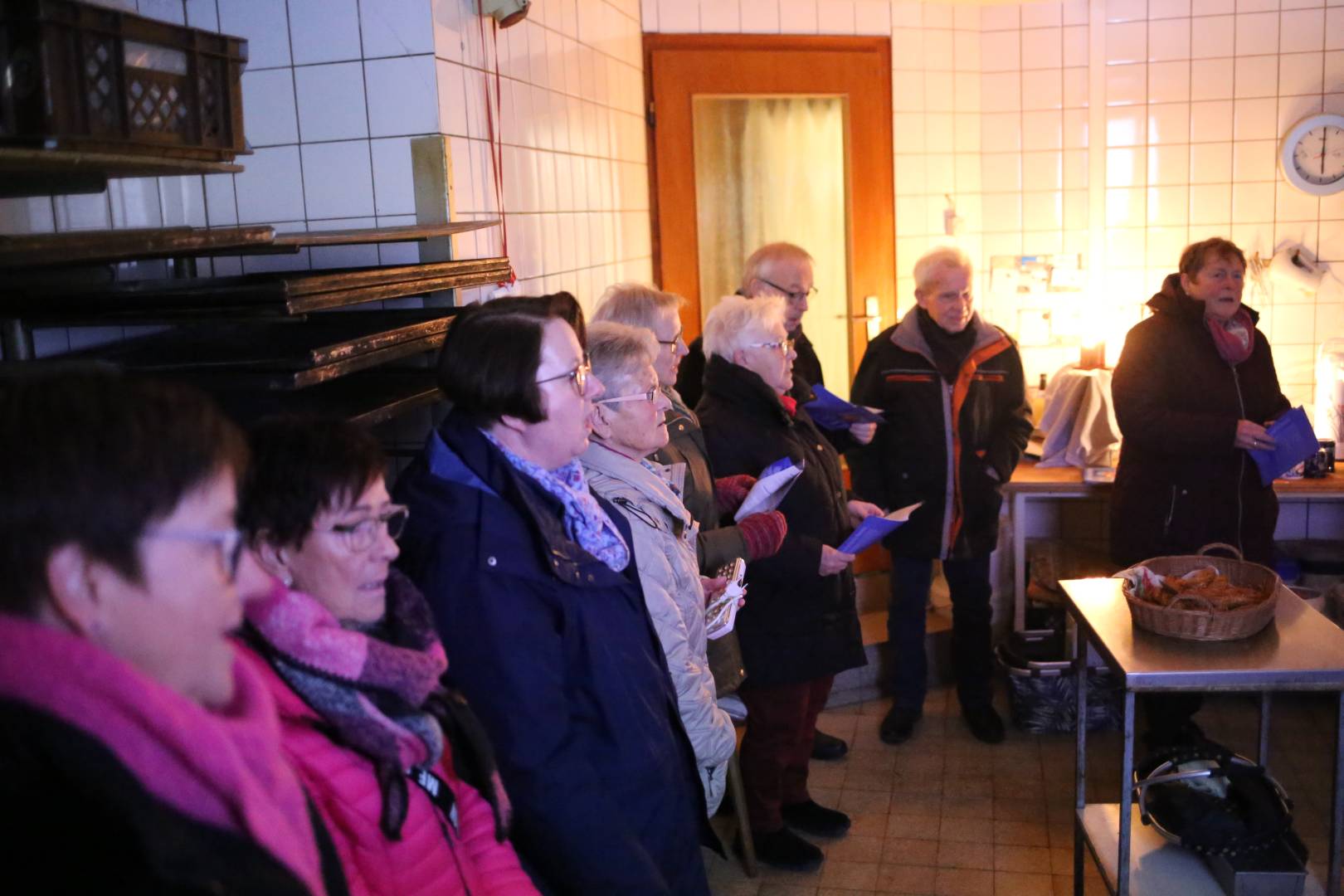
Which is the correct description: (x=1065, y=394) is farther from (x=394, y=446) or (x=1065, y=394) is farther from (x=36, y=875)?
(x=36, y=875)

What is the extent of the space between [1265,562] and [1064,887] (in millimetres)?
1236

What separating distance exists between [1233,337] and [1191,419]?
0.28 m

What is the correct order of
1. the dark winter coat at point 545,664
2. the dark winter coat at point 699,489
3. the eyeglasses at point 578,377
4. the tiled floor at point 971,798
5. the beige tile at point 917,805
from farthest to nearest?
the beige tile at point 917,805 < the tiled floor at point 971,798 < the dark winter coat at point 699,489 < the eyeglasses at point 578,377 < the dark winter coat at point 545,664

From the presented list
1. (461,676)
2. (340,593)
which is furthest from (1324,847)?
(340,593)

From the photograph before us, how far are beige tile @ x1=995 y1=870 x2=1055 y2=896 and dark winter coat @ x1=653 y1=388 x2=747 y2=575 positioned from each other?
1.06m

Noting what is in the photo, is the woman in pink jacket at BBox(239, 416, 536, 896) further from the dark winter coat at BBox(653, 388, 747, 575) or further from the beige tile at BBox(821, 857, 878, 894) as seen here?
the beige tile at BBox(821, 857, 878, 894)

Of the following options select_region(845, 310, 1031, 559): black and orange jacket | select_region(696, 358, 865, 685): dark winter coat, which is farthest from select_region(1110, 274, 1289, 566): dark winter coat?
select_region(696, 358, 865, 685): dark winter coat

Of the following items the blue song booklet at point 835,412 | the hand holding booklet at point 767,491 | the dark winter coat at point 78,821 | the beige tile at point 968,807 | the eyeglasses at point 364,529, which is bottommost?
the beige tile at point 968,807

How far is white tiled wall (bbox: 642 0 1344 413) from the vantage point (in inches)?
178

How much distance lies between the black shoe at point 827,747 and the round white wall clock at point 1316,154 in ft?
9.34

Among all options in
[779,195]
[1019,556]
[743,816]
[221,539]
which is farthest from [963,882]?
[779,195]

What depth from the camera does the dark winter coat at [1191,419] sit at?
3.30m

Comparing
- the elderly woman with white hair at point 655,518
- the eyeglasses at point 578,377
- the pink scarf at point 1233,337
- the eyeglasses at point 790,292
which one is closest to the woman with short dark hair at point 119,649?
the eyeglasses at point 578,377

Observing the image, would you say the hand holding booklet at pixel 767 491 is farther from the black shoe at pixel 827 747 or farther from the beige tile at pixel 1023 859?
the black shoe at pixel 827 747
